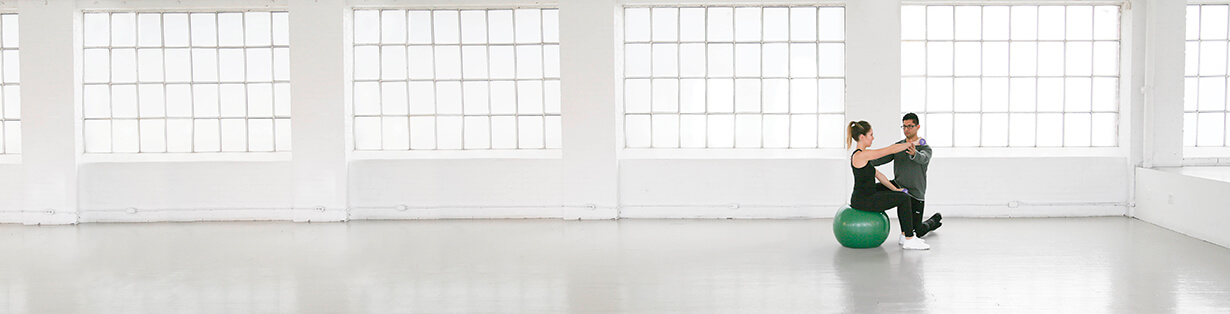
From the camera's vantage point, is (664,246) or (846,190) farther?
(846,190)

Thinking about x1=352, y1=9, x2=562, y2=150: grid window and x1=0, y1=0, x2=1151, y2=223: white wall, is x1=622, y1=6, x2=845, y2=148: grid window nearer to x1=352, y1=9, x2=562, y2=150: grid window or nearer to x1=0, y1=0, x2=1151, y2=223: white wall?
x1=0, y1=0, x2=1151, y2=223: white wall

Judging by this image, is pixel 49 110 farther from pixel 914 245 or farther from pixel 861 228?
pixel 914 245

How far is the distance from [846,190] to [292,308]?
272 inches

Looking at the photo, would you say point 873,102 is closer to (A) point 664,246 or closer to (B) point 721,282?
(A) point 664,246

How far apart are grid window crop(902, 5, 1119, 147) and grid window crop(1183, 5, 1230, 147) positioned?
84 cm

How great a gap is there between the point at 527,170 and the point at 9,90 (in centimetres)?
668

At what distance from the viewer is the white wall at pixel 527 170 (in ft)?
34.2

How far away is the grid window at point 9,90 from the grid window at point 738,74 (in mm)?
7714

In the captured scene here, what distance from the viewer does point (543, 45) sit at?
10820 millimetres

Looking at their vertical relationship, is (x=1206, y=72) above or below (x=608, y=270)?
above

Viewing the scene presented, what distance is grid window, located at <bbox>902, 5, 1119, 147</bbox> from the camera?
10695mm

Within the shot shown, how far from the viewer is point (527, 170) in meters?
10.8

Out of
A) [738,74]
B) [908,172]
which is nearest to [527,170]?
[738,74]

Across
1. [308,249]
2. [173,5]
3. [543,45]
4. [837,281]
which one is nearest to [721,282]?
[837,281]
